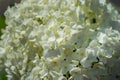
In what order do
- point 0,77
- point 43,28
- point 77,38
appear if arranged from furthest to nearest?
point 0,77, point 43,28, point 77,38

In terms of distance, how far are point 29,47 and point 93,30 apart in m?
0.42

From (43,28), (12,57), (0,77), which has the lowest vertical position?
(0,77)

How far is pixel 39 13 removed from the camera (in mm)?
2805

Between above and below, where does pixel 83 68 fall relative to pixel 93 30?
below

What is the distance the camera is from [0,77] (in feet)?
11.0

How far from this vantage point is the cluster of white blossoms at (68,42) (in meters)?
2.50

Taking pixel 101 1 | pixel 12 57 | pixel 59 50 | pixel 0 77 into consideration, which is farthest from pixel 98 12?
pixel 0 77

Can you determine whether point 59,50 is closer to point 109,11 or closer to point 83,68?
point 83,68

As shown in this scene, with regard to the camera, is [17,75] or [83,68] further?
[17,75]

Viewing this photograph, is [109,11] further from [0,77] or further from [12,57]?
[0,77]

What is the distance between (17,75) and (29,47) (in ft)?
0.89

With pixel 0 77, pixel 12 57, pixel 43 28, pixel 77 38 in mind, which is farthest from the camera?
pixel 0 77

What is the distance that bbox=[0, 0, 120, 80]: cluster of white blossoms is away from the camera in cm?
250

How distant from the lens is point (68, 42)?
8.17 ft
